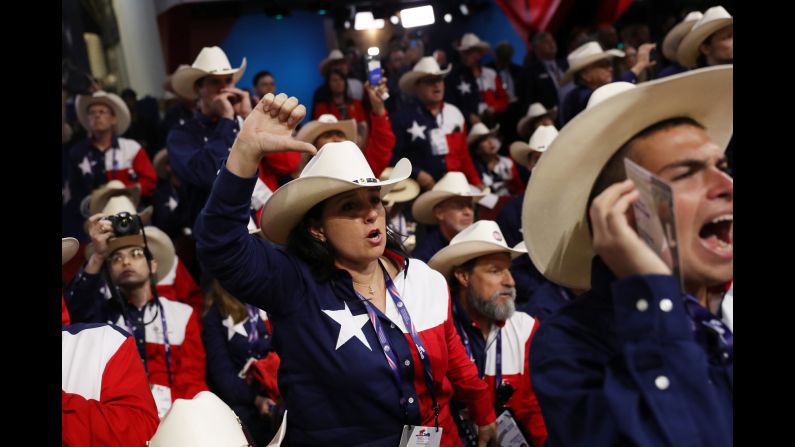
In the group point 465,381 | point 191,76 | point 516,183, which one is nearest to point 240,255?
point 465,381

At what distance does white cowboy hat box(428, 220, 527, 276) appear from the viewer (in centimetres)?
426

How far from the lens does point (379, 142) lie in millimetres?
5637

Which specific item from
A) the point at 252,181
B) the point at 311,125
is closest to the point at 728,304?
the point at 252,181

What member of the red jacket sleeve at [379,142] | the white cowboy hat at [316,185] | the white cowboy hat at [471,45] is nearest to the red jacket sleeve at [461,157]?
the red jacket sleeve at [379,142]

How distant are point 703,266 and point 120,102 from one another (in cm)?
688

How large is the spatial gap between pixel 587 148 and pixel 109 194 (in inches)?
223

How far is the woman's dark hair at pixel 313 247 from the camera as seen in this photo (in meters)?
2.82

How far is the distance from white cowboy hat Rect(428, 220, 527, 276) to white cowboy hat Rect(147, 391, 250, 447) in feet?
6.72

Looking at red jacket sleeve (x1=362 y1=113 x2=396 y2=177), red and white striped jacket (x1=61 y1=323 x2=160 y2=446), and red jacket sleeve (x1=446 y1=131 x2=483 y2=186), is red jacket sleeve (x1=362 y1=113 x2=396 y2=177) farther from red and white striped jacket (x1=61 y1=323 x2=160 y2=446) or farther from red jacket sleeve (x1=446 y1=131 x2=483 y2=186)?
red and white striped jacket (x1=61 y1=323 x2=160 y2=446)

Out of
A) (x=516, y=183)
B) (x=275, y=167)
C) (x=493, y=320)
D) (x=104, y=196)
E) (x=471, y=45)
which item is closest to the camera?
(x=493, y=320)

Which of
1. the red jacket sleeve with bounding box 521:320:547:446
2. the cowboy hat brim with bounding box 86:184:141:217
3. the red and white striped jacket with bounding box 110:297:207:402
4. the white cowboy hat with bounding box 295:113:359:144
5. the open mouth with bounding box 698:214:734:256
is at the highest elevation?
the open mouth with bounding box 698:214:734:256

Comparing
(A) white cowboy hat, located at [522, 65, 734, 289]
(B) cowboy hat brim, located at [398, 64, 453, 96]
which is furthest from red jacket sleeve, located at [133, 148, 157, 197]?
(A) white cowboy hat, located at [522, 65, 734, 289]

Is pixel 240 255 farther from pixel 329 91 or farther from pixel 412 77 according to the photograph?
pixel 329 91

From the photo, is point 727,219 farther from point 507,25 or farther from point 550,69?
point 507,25
